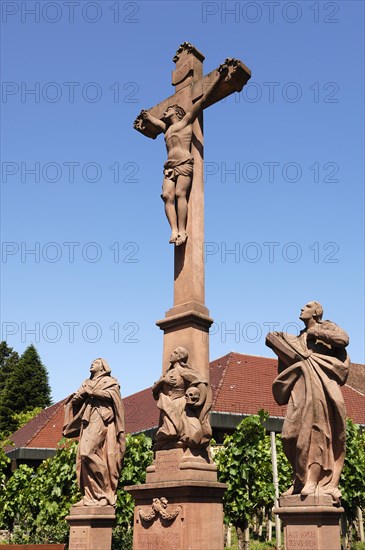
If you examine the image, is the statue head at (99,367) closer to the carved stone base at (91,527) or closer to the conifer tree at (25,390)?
the carved stone base at (91,527)

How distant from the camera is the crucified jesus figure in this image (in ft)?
27.1

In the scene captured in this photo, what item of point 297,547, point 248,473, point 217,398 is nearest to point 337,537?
point 297,547

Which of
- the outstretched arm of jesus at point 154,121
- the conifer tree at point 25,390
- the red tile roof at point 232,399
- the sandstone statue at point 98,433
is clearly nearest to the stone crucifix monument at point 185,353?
the outstretched arm of jesus at point 154,121

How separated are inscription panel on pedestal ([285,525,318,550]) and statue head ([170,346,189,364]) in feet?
7.44

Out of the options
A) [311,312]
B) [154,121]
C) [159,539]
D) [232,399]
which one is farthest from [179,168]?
[232,399]

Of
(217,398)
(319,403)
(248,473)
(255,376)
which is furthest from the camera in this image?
(255,376)

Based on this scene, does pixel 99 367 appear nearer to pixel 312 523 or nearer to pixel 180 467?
pixel 180 467

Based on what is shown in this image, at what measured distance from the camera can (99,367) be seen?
895cm

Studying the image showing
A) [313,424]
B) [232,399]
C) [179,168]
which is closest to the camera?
[313,424]

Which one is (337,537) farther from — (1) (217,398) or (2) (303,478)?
(1) (217,398)

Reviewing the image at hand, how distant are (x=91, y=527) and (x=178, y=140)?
5.39m

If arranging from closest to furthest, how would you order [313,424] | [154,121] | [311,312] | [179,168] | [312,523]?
[312,523]
[313,424]
[311,312]
[179,168]
[154,121]

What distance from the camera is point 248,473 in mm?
16062

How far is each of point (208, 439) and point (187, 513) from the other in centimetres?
87
